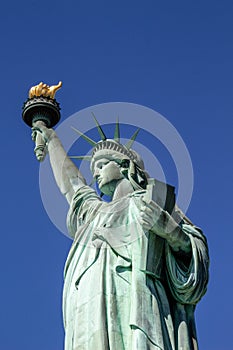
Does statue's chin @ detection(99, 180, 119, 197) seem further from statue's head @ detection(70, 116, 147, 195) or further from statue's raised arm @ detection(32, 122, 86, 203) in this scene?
statue's raised arm @ detection(32, 122, 86, 203)

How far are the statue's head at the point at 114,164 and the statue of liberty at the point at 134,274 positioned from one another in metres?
0.07

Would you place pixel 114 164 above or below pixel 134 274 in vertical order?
above

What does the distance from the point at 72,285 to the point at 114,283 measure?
90cm

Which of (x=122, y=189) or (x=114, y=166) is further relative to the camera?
(x=114, y=166)

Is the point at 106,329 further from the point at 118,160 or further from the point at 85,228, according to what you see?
the point at 118,160

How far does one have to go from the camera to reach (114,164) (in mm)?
19641

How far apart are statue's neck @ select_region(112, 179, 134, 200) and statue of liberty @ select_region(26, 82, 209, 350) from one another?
0.02 m

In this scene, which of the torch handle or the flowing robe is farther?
the torch handle

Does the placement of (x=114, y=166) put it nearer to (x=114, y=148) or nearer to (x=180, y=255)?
(x=114, y=148)

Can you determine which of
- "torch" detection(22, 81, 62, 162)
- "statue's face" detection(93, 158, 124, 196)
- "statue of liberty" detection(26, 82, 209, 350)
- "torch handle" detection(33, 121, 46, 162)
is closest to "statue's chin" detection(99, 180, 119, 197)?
"statue's face" detection(93, 158, 124, 196)


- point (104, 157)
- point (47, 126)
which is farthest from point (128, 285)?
point (47, 126)

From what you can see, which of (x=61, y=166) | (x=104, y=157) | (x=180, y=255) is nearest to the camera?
(x=180, y=255)

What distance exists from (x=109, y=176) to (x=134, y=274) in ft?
8.19

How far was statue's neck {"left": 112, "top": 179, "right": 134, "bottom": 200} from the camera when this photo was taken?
19344 millimetres
